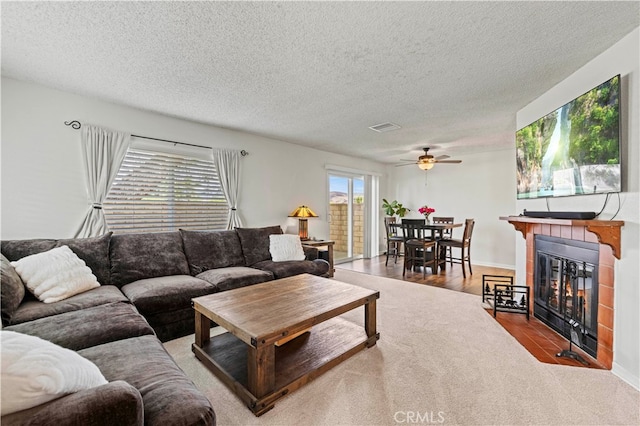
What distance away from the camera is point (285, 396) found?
5.60ft

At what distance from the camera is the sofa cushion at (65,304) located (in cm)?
184

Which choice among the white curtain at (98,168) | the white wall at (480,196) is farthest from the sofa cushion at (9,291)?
the white wall at (480,196)

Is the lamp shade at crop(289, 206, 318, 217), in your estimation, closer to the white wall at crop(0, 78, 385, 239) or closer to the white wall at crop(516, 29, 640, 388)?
the white wall at crop(0, 78, 385, 239)

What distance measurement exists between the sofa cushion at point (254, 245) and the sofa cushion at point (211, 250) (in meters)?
0.07

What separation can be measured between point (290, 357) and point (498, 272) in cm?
476

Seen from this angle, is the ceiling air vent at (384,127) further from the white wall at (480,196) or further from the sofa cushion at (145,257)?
the sofa cushion at (145,257)

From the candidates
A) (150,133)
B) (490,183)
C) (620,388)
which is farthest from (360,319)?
(490,183)

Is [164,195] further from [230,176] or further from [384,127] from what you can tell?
[384,127]

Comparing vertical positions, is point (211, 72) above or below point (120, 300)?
above

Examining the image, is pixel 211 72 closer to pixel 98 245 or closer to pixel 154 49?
pixel 154 49

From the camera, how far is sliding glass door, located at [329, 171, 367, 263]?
6223mm

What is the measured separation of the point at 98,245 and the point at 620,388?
431 cm

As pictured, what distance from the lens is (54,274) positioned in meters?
2.19

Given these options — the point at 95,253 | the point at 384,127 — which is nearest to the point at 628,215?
the point at 384,127
